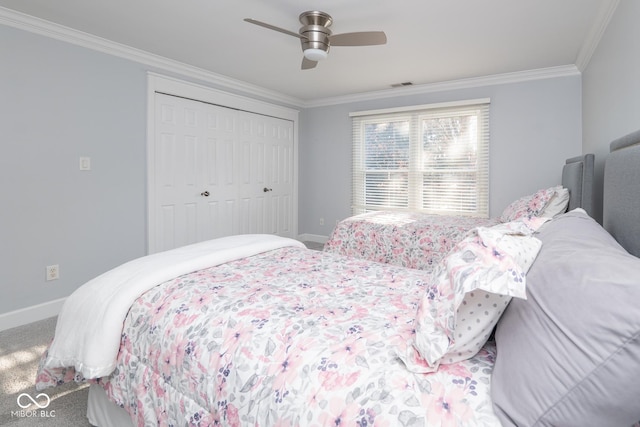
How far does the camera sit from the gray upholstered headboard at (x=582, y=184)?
2.57m

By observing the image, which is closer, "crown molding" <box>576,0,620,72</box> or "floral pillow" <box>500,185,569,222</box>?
"crown molding" <box>576,0,620,72</box>

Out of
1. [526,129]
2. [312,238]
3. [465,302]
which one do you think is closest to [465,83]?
[526,129]

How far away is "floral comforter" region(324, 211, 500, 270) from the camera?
325 cm

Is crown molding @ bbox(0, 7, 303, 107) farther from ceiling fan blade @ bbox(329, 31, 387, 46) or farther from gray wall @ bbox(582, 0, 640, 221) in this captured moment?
gray wall @ bbox(582, 0, 640, 221)

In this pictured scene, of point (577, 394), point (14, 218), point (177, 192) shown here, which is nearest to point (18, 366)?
point (14, 218)

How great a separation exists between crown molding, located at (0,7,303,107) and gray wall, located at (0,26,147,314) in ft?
0.21

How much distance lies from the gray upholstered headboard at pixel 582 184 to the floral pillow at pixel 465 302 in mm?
2088

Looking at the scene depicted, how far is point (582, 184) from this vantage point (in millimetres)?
2666

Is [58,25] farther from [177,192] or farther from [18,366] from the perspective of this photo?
[18,366]

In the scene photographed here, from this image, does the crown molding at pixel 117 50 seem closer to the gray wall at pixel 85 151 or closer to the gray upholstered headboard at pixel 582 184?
the gray wall at pixel 85 151

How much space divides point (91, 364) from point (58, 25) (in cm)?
305

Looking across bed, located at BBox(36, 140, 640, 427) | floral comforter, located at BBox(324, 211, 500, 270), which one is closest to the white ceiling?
floral comforter, located at BBox(324, 211, 500, 270)

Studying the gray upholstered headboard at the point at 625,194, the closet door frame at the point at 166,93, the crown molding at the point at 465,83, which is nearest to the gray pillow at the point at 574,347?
the gray upholstered headboard at the point at 625,194

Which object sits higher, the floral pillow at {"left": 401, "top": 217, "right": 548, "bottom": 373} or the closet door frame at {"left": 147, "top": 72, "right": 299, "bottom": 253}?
the closet door frame at {"left": 147, "top": 72, "right": 299, "bottom": 253}
